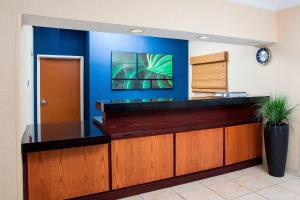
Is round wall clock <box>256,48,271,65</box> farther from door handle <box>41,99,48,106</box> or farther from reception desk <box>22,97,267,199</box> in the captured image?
door handle <box>41,99,48,106</box>

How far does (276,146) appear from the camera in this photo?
337cm

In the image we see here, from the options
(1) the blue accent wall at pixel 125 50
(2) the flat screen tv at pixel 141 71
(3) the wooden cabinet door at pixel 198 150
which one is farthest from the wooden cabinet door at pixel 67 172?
(2) the flat screen tv at pixel 141 71

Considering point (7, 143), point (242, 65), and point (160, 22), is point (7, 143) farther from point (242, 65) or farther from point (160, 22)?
point (242, 65)

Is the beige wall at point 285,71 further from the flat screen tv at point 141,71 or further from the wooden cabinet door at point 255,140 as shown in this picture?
the flat screen tv at point 141,71

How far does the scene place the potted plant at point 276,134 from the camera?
335 centimetres

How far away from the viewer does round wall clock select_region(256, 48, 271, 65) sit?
3.84 m

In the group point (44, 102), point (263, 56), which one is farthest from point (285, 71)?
point (44, 102)

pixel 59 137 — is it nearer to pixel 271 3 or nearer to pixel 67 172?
pixel 67 172

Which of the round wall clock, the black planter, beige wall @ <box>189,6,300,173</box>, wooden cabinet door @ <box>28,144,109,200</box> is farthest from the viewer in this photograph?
the round wall clock

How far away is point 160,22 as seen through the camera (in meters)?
2.72

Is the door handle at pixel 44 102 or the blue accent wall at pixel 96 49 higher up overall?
the blue accent wall at pixel 96 49

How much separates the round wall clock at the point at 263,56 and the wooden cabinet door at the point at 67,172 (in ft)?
9.43

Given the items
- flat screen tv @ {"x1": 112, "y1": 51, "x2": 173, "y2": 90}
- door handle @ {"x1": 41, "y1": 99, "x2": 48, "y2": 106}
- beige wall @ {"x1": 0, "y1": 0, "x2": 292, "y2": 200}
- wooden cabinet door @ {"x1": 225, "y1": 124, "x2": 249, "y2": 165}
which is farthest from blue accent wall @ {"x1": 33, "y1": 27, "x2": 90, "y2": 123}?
wooden cabinet door @ {"x1": 225, "y1": 124, "x2": 249, "y2": 165}

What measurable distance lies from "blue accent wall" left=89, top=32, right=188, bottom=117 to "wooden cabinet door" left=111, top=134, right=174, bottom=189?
2.02 m
